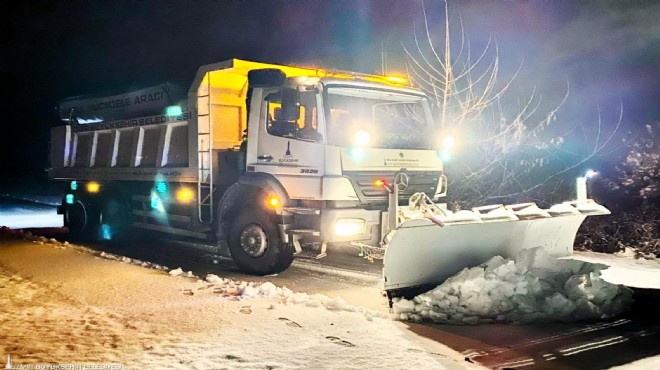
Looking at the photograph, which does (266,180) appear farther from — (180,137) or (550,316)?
(550,316)

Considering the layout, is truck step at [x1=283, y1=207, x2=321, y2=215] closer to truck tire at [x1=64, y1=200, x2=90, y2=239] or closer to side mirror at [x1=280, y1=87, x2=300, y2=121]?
side mirror at [x1=280, y1=87, x2=300, y2=121]

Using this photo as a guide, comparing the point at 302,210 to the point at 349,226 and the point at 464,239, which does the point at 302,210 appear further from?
the point at 464,239

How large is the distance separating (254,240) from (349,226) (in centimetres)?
177

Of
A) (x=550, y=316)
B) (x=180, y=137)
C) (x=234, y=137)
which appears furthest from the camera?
(x=180, y=137)

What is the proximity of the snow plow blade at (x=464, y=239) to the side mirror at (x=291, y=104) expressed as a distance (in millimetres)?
2380

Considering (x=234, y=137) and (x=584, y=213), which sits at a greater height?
(x=234, y=137)

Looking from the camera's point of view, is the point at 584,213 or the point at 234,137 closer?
the point at 584,213

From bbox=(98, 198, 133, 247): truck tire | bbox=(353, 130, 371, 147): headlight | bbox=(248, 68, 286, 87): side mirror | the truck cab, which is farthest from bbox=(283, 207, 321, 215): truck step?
bbox=(98, 198, 133, 247): truck tire

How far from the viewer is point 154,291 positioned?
22.6ft

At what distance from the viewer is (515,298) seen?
21.3ft

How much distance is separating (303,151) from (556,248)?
380 cm

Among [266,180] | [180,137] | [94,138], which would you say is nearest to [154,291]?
[266,180]

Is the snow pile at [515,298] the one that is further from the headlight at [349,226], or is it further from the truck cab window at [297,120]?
the truck cab window at [297,120]

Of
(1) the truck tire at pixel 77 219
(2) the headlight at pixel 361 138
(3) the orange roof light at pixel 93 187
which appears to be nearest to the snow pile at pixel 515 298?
(2) the headlight at pixel 361 138
